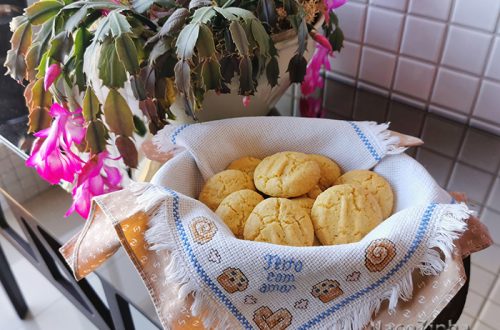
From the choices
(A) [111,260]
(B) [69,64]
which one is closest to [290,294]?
(A) [111,260]

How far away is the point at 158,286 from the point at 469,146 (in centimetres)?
56

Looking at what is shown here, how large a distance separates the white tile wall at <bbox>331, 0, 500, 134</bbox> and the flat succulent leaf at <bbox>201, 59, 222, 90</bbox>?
42cm

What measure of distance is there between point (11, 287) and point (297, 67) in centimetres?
91

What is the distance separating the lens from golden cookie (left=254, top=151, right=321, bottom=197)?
1.56ft

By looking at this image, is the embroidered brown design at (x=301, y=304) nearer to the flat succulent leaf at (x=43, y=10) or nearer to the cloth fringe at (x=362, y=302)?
the cloth fringe at (x=362, y=302)

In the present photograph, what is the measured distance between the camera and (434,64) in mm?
750

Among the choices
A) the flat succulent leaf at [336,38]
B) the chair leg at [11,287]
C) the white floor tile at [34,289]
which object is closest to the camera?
the flat succulent leaf at [336,38]

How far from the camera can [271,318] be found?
0.41 meters

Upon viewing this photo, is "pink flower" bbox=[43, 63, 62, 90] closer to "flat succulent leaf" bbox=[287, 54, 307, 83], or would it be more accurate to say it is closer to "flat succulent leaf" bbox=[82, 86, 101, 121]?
"flat succulent leaf" bbox=[82, 86, 101, 121]

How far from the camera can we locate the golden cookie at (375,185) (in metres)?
0.47

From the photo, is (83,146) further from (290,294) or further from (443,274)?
(443,274)

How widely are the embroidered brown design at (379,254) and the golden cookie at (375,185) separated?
9 centimetres

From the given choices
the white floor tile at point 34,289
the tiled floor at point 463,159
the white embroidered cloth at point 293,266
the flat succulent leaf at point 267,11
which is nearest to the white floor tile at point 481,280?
the tiled floor at point 463,159

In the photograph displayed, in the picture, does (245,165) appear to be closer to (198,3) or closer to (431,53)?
(198,3)
